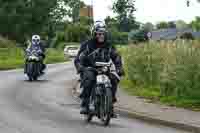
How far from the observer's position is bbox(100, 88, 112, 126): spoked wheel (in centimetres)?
1262

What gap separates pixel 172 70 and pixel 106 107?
4.42 m

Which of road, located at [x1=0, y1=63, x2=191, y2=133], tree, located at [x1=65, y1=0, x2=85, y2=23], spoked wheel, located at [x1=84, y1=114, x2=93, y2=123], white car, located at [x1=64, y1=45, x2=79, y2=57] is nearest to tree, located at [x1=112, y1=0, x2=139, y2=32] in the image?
white car, located at [x1=64, y1=45, x2=79, y2=57]

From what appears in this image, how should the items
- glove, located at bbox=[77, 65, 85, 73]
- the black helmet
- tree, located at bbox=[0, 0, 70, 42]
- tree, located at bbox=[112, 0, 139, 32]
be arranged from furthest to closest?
tree, located at bbox=[0, 0, 70, 42], tree, located at bbox=[112, 0, 139, 32], glove, located at bbox=[77, 65, 85, 73], the black helmet

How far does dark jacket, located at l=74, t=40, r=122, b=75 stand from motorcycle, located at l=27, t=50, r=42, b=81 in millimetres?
13568

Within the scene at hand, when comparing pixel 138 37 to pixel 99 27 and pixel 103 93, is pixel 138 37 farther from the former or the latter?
pixel 103 93

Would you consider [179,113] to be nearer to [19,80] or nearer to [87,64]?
[87,64]

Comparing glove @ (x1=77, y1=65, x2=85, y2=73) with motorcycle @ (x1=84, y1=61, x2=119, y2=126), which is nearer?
motorcycle @ (x1=84, y1=61, x2=119, y2=126)

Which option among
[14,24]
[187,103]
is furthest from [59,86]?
[14,24]

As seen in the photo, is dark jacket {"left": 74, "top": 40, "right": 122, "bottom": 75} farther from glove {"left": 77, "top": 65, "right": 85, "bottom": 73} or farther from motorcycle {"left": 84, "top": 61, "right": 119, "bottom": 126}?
motorcycle {"left": 84, "top": 61, "right": 119, "bottom": 126}

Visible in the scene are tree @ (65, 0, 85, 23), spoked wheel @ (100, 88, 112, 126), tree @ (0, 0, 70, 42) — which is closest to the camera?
spoked wheel @ (100, 88, 112, 126)

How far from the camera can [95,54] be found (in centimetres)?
1312

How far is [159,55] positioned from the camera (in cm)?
1947

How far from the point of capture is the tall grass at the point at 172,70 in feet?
53.5

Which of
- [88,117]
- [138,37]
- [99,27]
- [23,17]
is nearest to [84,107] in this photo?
[88,117]
